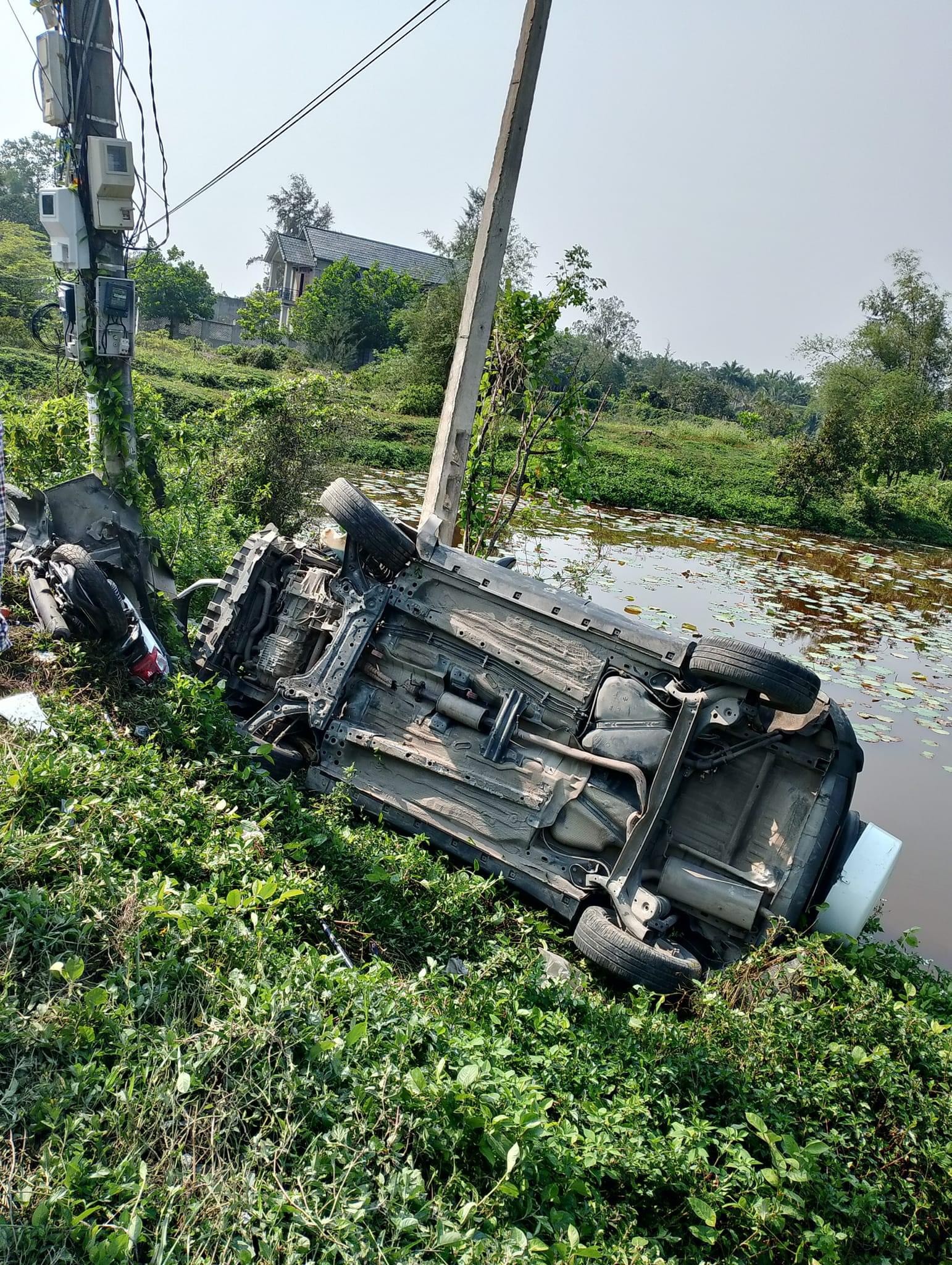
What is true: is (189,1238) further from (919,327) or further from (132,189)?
(919,327)

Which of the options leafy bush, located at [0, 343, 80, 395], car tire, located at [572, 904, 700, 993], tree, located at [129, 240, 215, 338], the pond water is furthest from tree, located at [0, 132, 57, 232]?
car tire, located at [572, 904, 700, 993]

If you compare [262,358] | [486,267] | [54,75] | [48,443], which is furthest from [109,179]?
[262,358]

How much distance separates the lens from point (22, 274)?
77.9 feet

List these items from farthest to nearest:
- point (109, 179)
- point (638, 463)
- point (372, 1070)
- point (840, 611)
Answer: point (638, 463) → point (840, 611) → point (109, 179) → point (372, 1070)

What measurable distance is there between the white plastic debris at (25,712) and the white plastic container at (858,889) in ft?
13.6

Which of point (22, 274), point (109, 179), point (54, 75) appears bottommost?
point (22, 274)

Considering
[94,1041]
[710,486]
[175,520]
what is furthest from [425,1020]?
[710,486]

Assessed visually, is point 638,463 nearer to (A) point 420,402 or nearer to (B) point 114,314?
(A) point 420,402

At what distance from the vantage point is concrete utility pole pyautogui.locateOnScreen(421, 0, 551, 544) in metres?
6.73

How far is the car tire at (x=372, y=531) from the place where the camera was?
5.04 meters

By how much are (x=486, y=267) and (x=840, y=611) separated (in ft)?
32.0

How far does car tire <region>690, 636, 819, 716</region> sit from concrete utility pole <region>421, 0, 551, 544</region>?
3025 millimetres

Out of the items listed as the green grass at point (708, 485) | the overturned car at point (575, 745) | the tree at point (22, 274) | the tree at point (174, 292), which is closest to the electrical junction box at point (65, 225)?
the overturned car at point (575, 745)

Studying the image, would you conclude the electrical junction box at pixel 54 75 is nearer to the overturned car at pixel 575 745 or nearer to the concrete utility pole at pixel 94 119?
the concrete utility pole at pixel 94 119
